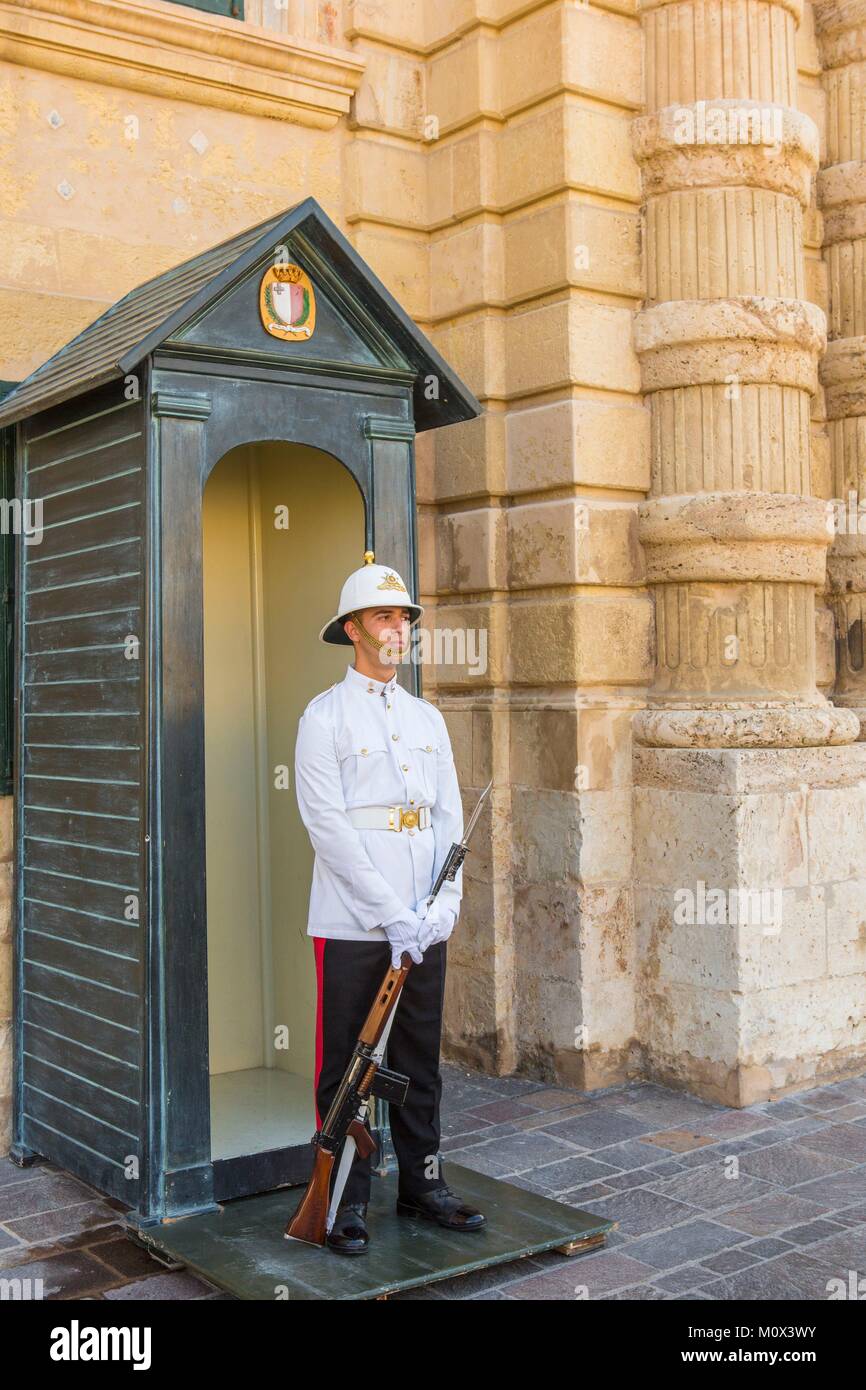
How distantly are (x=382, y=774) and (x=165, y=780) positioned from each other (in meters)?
0.67

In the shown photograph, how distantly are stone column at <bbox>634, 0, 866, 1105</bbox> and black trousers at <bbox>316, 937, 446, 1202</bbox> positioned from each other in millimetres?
1742

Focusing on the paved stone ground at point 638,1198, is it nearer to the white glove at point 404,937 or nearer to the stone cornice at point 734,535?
the white glove at point 404,937

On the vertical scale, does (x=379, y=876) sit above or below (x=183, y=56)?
below

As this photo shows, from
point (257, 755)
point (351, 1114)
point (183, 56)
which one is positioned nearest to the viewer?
point (351, 1114)

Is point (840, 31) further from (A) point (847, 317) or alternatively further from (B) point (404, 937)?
(B) point (404, 937)

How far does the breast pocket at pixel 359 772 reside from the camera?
4207 mm

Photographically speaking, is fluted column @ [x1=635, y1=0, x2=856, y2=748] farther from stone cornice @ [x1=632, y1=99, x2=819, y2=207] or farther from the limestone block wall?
the limestone block wall

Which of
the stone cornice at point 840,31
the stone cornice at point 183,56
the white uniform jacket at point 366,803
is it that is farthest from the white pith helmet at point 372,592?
the stone cornice at point 840,31

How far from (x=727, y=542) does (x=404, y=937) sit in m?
2.59

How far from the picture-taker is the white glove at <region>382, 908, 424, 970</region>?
4.03 meters

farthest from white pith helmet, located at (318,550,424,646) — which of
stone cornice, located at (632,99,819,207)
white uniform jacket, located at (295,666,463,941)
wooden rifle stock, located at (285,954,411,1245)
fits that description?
stone cornice, located at (632,99,819,207)

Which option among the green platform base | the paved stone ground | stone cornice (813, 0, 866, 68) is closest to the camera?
the green platform base

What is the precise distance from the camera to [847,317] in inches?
271

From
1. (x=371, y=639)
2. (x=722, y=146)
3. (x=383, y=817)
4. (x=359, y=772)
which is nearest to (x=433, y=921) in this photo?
(x=383, y=817)
